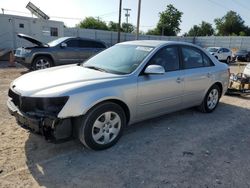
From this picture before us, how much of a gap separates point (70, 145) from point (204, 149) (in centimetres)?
209

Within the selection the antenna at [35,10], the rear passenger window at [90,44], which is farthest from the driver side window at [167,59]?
the antenna at [35,10]

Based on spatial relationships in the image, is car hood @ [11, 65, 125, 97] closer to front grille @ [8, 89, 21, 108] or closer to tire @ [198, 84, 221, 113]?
front grille @ [8, 89, 21, 108]

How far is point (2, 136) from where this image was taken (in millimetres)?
4074

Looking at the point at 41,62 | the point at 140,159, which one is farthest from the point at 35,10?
the point at 140,159

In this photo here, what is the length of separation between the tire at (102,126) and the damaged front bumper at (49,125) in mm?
197

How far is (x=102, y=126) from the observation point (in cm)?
365

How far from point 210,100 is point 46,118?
3958mm

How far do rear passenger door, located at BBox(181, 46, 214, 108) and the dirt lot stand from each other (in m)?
0.65

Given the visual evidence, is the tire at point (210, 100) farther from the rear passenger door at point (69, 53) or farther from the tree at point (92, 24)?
the tree at point (92, 24)

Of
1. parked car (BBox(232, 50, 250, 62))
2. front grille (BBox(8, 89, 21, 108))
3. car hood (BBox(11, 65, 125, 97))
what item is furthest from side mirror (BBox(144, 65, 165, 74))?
parked car (BBox(232, 50, 250, 62))

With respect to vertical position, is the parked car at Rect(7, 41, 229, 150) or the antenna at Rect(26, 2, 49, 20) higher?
the antenna at Rect(26, 2, 49, 20)

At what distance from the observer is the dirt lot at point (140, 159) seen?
118 inches

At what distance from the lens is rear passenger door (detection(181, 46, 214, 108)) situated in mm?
4938

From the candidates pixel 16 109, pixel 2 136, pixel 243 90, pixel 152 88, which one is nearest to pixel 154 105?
pixel 152 88
